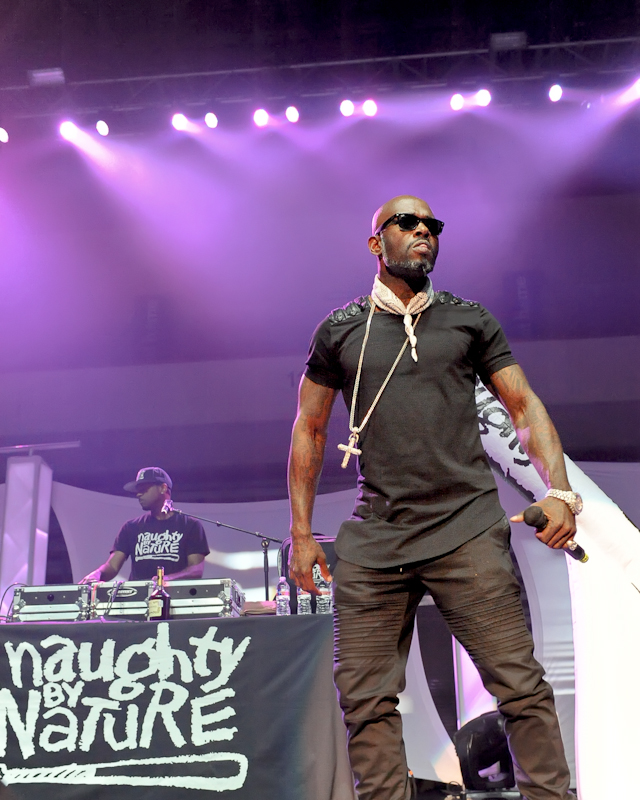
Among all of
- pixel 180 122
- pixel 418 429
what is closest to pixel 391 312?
pixel 418 429

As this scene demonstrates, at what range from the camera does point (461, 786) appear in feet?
14.2

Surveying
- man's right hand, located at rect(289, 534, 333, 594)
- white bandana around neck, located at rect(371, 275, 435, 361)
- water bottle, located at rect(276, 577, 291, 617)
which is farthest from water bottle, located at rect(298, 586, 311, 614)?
white bandana around neck, located at rect(371, 275, 435, 361)

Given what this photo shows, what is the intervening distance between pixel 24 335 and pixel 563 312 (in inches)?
259

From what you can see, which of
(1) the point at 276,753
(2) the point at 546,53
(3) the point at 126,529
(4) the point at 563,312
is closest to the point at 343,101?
(2) the point at 546,53

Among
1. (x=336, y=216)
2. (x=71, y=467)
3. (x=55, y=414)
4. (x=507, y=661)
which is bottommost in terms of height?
(x=507, y=661)

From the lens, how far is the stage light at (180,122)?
7.44 m

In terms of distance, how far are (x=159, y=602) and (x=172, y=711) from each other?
0.81m

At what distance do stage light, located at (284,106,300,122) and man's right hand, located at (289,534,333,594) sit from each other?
19.6 feet

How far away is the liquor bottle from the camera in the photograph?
3.79m

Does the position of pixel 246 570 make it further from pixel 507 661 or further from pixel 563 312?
pixel 507 661

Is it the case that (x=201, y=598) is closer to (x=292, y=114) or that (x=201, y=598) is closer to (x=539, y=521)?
(x=539, y=521)

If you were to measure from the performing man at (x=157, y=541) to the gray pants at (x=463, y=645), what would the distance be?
3.41 m

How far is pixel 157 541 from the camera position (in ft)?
A: 18.5

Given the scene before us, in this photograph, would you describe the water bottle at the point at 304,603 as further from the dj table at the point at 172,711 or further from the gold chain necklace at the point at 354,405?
the gold chain necklace at the point at 354,405
